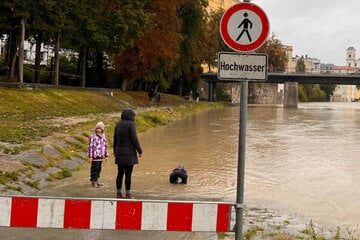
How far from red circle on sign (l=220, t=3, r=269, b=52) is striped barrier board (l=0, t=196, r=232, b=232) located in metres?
1.83

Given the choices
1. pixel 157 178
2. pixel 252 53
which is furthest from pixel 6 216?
pixel 157 178

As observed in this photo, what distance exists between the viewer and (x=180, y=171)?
12352mm

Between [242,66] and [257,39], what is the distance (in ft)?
1.22

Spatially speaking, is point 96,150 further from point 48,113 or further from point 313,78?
point 313,78

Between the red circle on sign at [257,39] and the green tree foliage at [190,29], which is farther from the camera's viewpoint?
the green tree foliage at [190,29]

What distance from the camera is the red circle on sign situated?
18.7ft

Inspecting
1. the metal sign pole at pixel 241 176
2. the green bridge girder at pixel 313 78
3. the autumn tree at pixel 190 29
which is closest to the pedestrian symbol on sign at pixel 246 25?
the metal sign pole at pixel 241 176

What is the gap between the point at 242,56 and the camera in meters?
5.68

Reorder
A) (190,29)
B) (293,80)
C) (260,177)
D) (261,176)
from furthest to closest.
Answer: (293,80)
(190,29)
(261,176)
(260,177)

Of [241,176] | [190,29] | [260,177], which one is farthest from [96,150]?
[190,29]

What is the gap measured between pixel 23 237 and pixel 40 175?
5266 millimetres

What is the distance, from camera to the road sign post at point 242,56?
5645 millimetres

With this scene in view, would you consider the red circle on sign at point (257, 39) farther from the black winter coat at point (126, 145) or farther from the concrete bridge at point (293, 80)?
the concrete bridge at point (293, 80)

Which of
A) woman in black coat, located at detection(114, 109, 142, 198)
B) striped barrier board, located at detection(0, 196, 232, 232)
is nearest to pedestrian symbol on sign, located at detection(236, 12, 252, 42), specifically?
striped barrier board, located at detection(0, 196, 232, 232)
